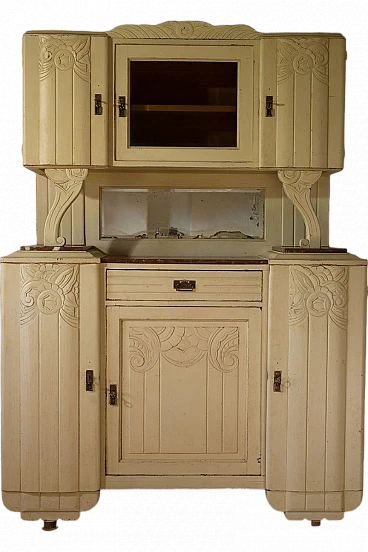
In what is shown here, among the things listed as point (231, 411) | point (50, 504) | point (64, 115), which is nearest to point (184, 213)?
point (64, 115)

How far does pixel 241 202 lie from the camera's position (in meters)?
4.05

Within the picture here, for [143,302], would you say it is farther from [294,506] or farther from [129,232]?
[294,506]

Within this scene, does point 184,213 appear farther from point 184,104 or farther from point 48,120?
point 48,120

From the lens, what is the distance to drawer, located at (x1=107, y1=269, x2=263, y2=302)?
3.56 m

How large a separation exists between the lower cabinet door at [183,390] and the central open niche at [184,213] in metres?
0.59

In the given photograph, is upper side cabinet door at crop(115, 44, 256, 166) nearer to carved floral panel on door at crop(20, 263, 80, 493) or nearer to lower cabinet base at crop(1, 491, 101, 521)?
carved floral panel on door at crop(20, 263, 80, 493)

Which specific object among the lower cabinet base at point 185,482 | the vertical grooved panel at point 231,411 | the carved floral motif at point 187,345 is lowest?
the lower cabinet base at point 185,482

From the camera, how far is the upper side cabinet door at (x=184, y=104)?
12.0 feet

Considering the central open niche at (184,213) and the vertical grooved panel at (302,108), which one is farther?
the central open niche at (184,213)

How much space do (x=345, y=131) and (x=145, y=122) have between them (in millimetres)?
960

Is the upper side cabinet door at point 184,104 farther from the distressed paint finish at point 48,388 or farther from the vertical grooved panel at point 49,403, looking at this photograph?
the vertical grooved panel at point 49,403

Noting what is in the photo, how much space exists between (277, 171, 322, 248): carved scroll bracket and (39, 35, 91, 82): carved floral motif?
3.38ft

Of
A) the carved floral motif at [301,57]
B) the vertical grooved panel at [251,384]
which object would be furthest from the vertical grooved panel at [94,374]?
the carved floral motif at [301,57]

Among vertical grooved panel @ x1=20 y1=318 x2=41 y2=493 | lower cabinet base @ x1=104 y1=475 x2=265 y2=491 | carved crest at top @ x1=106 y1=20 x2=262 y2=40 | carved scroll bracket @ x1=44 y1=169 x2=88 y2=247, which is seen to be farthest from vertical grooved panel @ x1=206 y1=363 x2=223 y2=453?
carved crest at top @ x1=106 y1=20 x2=262 y2=40
